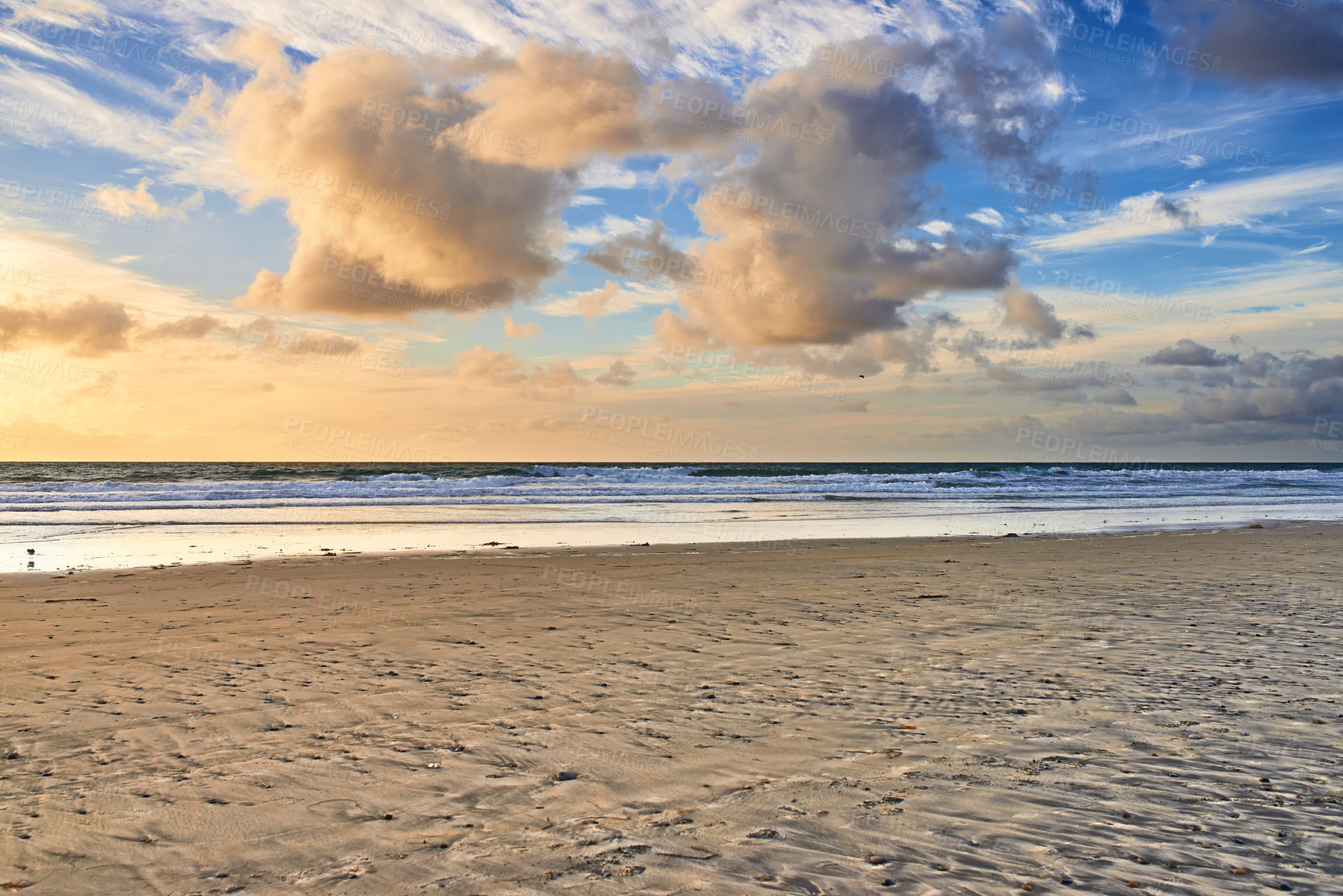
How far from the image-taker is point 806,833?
4004 mm

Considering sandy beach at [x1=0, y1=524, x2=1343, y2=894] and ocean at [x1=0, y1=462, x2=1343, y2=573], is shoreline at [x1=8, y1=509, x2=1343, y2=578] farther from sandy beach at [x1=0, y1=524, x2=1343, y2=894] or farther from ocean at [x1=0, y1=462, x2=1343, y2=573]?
sandy beach at [x1=0, y1=524, x2=1343, y2=894]

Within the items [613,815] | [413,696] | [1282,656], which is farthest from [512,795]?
[1282,656]

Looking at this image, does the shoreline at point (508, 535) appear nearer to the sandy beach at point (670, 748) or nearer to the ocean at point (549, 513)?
the ocean at point (549, 513)

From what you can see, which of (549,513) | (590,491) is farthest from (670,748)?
(590,491)

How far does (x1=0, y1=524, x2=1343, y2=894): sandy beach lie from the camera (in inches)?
146

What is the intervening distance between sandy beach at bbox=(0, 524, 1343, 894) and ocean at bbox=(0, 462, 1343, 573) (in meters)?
8.33

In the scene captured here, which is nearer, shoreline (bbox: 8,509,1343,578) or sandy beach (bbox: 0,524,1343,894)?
sandy beach (bbox: 0,524,1343,894)

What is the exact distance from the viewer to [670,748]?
5164mm

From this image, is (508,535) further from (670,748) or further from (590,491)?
(590,491)

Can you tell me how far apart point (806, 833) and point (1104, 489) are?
174 ft

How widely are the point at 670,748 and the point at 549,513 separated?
24.3 meters

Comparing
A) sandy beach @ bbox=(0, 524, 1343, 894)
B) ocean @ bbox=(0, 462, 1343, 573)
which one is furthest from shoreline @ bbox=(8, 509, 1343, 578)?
sandy beach @ bbox=(0, 524, 1343, 894)

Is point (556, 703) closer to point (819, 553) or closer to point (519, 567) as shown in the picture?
point (519, 567)

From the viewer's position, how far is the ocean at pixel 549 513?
1881 cm
